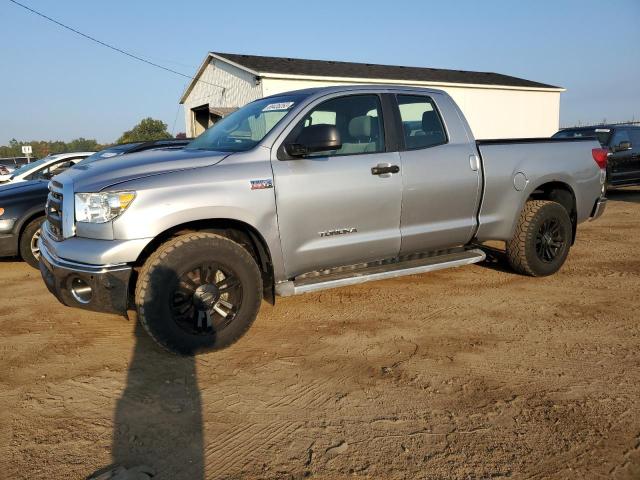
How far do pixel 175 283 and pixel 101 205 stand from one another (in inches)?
27.9

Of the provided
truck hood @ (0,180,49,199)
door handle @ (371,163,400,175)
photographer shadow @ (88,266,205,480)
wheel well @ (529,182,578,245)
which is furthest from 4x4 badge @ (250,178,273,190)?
truck hood @ (0,180,49,199)

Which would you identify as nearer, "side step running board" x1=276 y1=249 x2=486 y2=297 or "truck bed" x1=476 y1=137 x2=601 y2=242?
"side step running board" x1=276 y1=249 x2=486 y2=297

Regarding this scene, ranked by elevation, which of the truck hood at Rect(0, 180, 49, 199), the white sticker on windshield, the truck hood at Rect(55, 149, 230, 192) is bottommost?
the truck hood at Rect(0, 180, 49, 199)

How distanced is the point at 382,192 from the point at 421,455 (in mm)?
2255

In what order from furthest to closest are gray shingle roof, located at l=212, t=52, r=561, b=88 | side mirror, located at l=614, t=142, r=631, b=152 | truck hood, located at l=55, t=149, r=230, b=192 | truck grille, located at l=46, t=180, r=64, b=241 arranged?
1. gray shingle roof, located at l=212, t=52, r=561, b=88
2. side mirror, located at l=614, t=142, r=631, b=152
3. truck grille, located at l=46, t=180, r=64, b=241
4. truck hood, located at l=55, t=149, r=230, b=192

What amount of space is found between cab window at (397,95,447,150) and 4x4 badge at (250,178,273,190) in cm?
139

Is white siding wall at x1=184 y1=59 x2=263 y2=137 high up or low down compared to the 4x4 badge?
up

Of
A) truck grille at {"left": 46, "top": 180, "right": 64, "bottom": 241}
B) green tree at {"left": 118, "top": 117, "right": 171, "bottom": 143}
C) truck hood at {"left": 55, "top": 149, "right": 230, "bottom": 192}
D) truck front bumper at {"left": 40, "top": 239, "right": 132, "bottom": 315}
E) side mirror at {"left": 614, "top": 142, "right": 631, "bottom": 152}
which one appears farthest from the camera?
Answer: green tree at {"left": 118, "top": 117, "right": 171, "bottom": 143}

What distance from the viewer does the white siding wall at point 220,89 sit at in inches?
746

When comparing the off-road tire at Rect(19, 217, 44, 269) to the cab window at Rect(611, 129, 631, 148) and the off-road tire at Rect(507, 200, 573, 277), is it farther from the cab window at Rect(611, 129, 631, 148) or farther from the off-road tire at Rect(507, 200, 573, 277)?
the cab window at Rect(611, 129, 631, 148)

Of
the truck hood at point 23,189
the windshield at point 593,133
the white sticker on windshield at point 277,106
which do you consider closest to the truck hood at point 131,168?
the white sticker on windshield at point 277,106

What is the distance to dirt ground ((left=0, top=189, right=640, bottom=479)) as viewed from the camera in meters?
2.42

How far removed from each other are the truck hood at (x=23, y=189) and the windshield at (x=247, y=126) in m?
3.02


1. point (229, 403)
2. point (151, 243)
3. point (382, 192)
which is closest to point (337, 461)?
point (229, 403)
